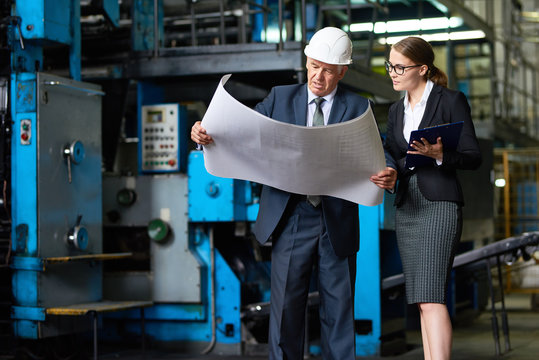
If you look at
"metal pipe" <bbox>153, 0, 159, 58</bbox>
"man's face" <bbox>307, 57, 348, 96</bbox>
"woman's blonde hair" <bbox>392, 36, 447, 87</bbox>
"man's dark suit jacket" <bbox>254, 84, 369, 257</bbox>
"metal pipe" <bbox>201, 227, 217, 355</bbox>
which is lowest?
"metal pipe" <bbox>201, 227, 217, 355</bbox>

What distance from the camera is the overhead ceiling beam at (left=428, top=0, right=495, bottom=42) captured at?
976 centimetres

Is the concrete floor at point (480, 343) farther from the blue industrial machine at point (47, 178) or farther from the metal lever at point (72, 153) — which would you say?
the metal lever at point (72, 153)

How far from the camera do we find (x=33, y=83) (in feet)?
18.5


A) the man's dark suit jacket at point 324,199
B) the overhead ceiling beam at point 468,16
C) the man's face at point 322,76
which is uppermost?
the overhead ceiling beam at point 468,16

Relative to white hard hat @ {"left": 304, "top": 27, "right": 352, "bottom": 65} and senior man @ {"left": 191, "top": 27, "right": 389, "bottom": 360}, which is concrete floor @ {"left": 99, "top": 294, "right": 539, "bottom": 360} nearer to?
senior man @ {"left": 191, "top": 27, "right": 389, "bottom": 360}

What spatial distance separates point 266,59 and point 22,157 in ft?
6.72

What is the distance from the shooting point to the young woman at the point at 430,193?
358cm

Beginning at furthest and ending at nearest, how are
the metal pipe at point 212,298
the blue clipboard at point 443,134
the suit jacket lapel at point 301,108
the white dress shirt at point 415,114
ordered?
1. the metal pipe at point 212,298
2. the white dress shirt at point 415,114
3. the suit jacket lapel at point 301,108
4. the blue clipboard at point 443,134

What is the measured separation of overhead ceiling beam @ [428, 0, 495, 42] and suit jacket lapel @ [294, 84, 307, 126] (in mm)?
6327

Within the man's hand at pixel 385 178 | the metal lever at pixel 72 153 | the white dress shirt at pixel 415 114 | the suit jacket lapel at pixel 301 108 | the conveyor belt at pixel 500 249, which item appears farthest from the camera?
the conveyor belt at pixel 500 249

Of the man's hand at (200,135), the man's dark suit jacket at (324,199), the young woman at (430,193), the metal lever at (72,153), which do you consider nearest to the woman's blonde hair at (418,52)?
the young woman at (430,193)

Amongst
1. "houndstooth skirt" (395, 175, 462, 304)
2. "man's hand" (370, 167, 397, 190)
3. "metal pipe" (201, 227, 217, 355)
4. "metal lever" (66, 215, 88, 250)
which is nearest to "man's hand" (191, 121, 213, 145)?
"man's hand" (370, 167, 397, 190)

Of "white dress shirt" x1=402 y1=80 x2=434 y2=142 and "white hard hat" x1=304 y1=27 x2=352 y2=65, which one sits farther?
"white dress shirt" x1=402 y1=80 x2=434 y2=142

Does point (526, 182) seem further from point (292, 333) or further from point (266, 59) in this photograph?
point (292, 333)
